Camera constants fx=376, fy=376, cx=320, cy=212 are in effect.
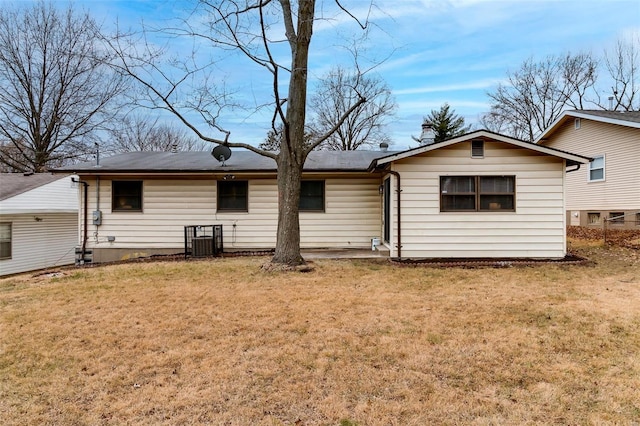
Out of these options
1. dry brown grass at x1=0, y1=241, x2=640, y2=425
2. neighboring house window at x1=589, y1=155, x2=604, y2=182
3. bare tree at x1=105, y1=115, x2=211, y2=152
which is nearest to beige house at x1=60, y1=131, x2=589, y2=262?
dry brown grass at x1=0, y1=241, x2=640, y2=425

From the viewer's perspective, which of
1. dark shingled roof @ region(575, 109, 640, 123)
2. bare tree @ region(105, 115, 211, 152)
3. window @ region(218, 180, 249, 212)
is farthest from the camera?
bare tree @ region(105, 115, 211, 152)

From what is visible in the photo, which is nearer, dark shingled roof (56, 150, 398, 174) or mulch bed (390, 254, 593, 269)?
mulch bed (390, 254, 593, 269)

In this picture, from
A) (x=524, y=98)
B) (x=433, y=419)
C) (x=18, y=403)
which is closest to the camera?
(x=433, y=419)

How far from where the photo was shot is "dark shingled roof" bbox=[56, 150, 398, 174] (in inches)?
397

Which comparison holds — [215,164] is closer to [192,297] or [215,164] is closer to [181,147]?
[192,297]

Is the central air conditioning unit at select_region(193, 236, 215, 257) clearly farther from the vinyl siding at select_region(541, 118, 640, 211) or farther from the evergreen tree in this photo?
the evergreen tree

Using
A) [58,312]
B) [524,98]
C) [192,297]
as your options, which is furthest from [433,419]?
[524,98]

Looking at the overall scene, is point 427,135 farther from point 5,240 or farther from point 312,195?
point 5,240

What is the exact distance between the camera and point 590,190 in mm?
14656

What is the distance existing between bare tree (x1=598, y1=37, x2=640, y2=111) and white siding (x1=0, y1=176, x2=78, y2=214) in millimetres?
29854

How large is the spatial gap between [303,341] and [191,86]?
6.39 meters

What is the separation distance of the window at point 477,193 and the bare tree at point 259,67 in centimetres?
286

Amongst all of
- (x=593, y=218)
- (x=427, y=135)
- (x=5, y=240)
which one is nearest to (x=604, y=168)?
(x=593, y=218)

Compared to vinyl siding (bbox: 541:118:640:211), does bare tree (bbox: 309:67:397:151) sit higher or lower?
higher
